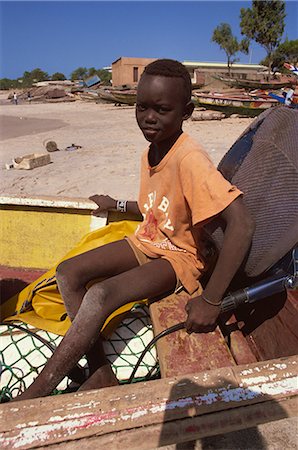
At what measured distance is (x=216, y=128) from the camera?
12453mm

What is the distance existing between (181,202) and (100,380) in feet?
2.56

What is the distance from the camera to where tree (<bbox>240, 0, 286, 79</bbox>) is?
1131 inches

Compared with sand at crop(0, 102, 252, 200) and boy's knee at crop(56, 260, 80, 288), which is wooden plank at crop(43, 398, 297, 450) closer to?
boy's knee at crop(56, 260, 80, 288)

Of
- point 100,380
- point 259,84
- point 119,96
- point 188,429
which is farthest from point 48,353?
point 259,84

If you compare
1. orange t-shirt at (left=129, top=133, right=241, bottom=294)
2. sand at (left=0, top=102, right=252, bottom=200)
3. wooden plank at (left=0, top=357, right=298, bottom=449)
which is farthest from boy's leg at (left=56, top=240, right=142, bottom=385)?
sand at (left=0, top=102, right=252, bottom=200)

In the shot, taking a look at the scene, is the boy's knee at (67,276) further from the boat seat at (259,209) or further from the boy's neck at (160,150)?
the boy's neck at (160,150)

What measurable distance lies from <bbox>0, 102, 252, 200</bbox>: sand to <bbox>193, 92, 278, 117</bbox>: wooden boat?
79 cm

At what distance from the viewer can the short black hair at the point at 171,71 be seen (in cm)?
151

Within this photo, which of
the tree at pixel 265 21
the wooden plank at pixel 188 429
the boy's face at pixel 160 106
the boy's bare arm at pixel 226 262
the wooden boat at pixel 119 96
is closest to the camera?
the wooden plank at pixel 188 429

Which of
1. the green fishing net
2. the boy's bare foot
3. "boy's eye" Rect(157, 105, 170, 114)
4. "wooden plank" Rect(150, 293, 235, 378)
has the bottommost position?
the green fishing net

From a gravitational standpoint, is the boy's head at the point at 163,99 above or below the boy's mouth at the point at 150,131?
above

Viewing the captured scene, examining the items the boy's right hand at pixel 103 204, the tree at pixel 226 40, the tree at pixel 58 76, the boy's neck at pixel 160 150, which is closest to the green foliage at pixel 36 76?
the tree at pixel 58 76

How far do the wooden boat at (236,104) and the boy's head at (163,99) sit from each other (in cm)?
1424

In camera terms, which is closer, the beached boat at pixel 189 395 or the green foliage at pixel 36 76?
the beached boat at pixel 189 395
